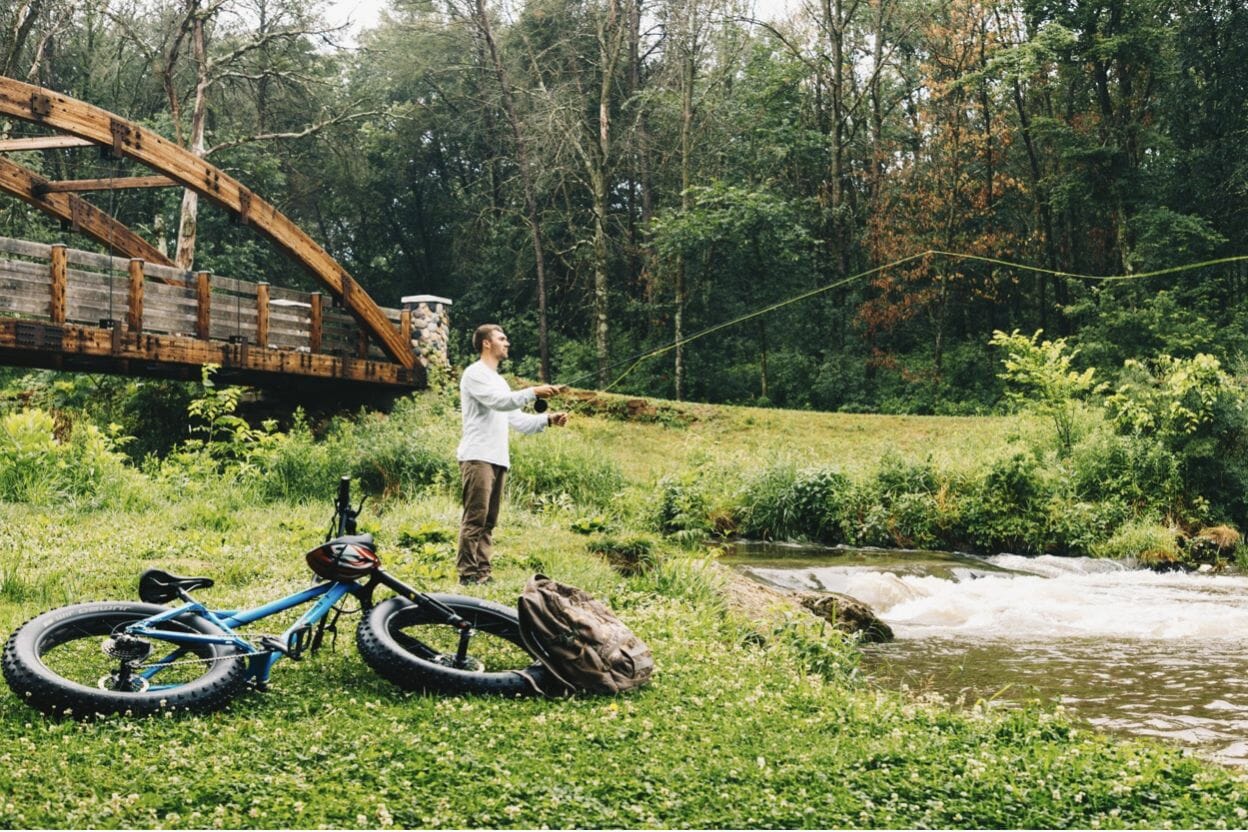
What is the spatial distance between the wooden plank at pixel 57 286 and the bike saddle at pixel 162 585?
1167cm

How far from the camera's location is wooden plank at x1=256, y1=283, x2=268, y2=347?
18375mm

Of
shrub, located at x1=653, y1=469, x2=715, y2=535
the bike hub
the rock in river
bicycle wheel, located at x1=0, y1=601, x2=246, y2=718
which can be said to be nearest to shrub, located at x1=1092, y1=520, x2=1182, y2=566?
shrub, located at x1=653, y1=469, x2=715, y2=535

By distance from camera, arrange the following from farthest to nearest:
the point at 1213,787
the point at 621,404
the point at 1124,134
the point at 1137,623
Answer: the point at 1124,134 → the point at 621,404 → the point at 1137,623 → the point at 1213,787

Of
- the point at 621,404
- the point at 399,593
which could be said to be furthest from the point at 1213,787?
the point at 621,404

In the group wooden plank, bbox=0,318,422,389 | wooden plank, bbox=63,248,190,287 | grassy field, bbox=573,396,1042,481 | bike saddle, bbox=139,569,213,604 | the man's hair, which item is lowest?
bike saddle, bbox=139,569,213,604

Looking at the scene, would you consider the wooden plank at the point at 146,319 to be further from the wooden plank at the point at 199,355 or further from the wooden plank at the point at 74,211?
the wooden plank at the point at 74,211

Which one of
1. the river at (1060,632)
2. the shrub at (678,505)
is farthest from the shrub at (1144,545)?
the shrub at (678,505)

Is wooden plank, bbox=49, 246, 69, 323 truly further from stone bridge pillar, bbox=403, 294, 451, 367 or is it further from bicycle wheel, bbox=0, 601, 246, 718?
bicycle wheel, bbox=0, 601, 246, 718

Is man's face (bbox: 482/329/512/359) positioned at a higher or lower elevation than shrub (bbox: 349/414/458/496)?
higher

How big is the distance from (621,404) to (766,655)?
13836 mm

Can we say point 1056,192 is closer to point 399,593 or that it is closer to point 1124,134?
point 1124,134

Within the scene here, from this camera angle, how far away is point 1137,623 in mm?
9930

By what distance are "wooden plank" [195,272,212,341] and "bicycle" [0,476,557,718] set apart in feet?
40.3

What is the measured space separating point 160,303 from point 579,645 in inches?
529
